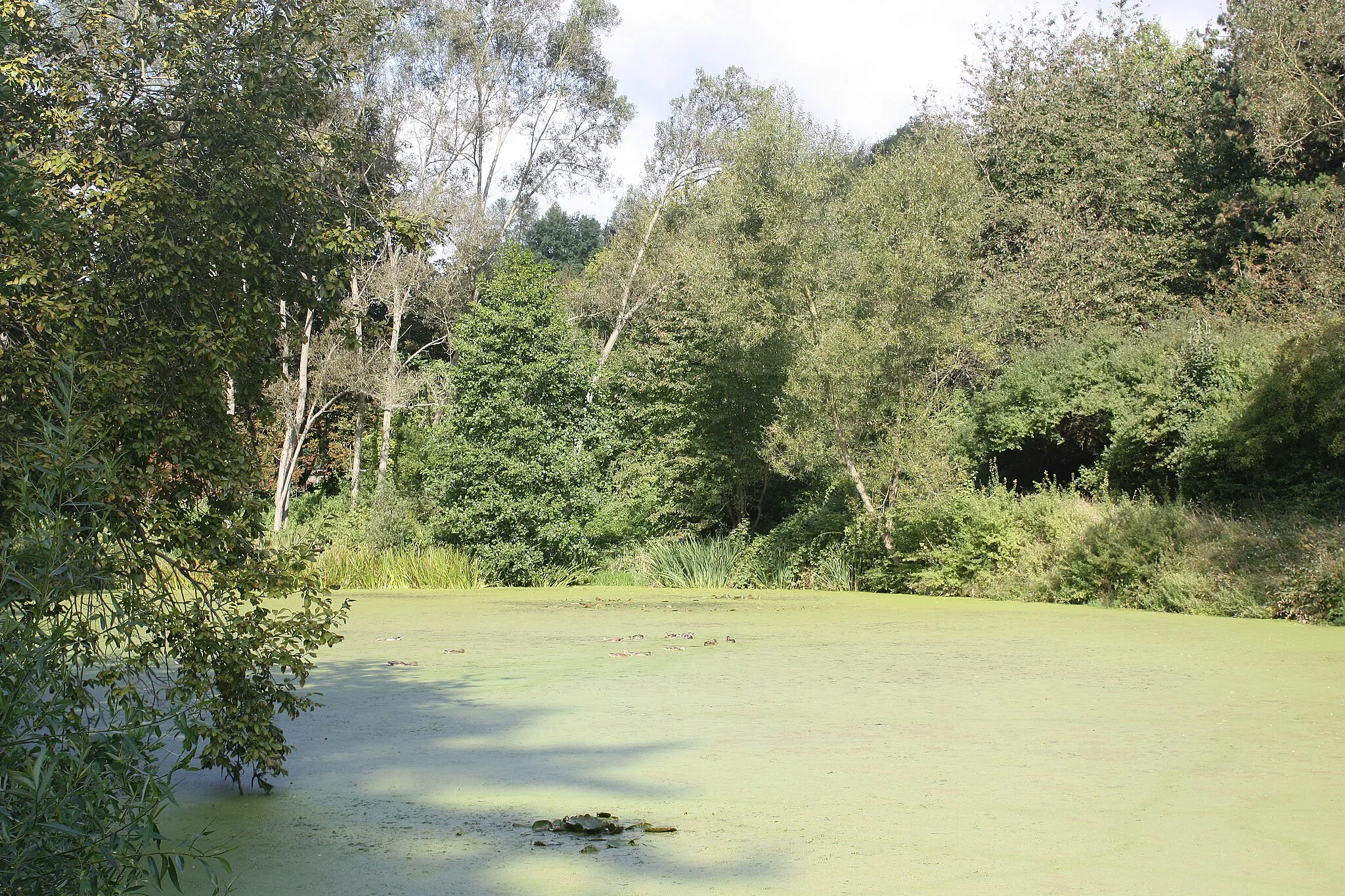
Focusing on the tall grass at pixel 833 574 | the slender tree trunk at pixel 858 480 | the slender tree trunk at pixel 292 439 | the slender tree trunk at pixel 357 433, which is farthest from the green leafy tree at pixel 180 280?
the slender tree trunk at pixel 357 433

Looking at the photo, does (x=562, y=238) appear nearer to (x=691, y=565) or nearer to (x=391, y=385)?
(x=391, y=385)

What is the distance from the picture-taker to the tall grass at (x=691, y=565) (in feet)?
54.0

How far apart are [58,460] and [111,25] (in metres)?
2.78

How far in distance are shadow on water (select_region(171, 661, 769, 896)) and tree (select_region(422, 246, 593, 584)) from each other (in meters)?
10.2

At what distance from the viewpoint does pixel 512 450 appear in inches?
644

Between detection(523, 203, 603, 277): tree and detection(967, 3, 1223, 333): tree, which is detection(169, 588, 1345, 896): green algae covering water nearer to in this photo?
detection(967, 3, 1223, 333): tree

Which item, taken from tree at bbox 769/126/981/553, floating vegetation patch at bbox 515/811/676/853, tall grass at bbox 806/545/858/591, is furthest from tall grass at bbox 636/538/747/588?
floating vegetation patch at bbox 515/811/676/853

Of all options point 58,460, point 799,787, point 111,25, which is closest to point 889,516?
point 799,787

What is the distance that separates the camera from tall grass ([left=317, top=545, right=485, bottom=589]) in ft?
51.0

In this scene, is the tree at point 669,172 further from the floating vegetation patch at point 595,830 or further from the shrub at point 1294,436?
the floating vegetation patch at point 595,830

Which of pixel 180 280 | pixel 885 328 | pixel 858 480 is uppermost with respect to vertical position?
pixel 885 328

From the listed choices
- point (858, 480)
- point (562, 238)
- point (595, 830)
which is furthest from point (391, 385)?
point (562, 238)

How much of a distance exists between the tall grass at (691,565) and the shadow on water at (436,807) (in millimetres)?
10638

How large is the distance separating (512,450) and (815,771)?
1236 cm
